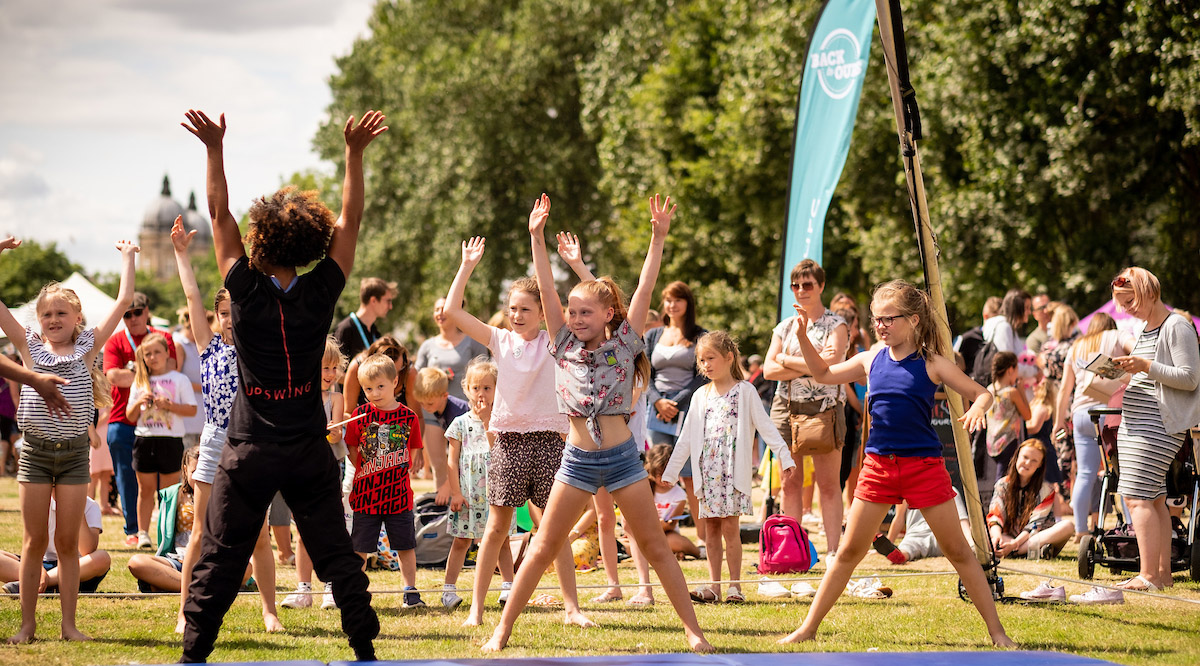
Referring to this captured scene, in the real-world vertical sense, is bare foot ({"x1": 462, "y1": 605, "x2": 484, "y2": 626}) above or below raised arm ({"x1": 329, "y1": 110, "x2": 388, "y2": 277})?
below

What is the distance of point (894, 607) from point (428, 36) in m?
36.5

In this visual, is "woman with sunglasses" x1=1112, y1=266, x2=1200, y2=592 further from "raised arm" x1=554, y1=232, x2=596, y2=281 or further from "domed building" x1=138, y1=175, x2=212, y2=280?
"domed building" x1=138, y1=175, x2=212, y2=280

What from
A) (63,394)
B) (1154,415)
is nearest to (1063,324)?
(1154,415)

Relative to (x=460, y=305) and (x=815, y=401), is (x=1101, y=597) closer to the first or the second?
(x=815, y=401)

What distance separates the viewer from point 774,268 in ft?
102

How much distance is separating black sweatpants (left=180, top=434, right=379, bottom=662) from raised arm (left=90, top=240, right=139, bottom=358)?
5.47 feet

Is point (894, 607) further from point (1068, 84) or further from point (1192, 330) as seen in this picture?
point (1068, 84)

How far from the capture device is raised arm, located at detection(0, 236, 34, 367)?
226 inches

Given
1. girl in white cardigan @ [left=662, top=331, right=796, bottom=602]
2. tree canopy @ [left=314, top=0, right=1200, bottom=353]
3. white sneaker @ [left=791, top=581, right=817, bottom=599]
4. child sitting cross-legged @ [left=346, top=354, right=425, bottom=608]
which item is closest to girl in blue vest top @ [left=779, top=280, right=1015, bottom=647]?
girl in white cardigan @ [left=662, top=331, right=796, bottom=602]

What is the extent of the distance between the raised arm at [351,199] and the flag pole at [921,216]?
324 cm

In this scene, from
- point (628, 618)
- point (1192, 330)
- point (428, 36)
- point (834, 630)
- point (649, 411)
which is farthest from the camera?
point (428, 36)

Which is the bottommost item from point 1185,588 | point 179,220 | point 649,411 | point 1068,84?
point 1185,588

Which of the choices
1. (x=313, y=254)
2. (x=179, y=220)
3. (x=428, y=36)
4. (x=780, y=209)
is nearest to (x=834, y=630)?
(x=313, y=254)

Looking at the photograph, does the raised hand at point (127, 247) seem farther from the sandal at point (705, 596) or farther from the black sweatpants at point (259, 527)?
the sandal at point (705, 596)
